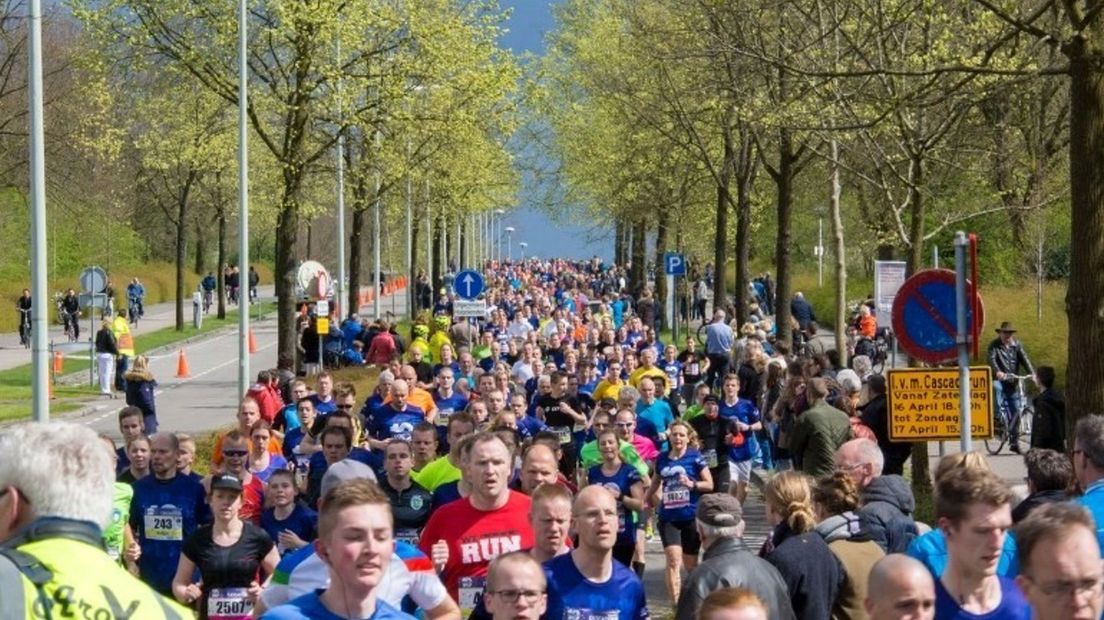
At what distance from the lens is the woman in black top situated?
959 cm

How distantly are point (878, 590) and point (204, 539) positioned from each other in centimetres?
484

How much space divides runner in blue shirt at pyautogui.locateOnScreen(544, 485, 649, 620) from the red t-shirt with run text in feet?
4.40

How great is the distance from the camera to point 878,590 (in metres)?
5.76

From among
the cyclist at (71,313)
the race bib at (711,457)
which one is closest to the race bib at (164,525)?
the race bib at (711,457)

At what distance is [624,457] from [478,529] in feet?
13.9

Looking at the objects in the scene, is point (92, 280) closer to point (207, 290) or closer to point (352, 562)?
point (352, 562)

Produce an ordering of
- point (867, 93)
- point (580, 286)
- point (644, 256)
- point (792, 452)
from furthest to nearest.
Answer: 1. point (580, 286)
2. point (644, 256)
3. point (867, 93)
4. point (792, 452)

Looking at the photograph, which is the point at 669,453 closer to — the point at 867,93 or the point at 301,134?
the point at 867,93

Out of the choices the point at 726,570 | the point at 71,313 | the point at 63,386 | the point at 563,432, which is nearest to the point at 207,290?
the point at 71,313

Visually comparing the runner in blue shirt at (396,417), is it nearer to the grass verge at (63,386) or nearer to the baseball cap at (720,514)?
the baseball cap at (720,514)

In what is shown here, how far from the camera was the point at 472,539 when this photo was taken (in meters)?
8.80

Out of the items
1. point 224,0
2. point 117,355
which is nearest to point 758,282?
point 117,355

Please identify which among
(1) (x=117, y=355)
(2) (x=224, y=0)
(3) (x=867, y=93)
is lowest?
(1) (x=117, y=355)

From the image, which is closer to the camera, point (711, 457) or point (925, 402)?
point (925, 402)
